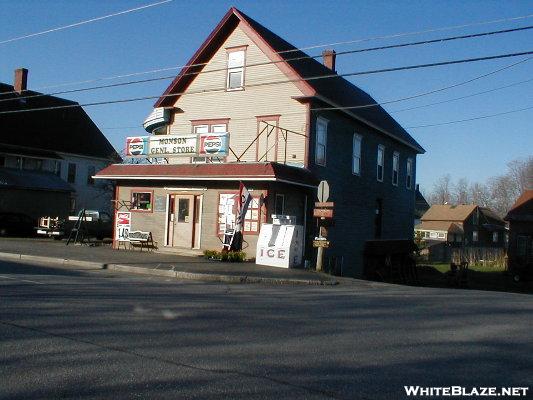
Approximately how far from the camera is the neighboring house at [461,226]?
6754 cm

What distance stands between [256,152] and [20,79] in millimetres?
27896

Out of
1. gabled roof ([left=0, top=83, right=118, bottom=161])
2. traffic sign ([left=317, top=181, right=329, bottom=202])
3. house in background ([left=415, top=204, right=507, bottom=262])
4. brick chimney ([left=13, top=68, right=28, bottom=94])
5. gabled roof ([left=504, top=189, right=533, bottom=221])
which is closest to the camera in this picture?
traffic sign ([left=317, top=181, right=329, bottom=202])

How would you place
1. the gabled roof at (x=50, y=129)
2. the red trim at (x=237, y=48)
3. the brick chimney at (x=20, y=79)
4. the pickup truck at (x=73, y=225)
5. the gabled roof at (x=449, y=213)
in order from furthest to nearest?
the gabled roof at (x=449, y=213), the brick chimney at (x=20, y=79), the gabled roof at (x=50, y=129), the pickup truck at (x=73, y=225), the red trim at (x=237, y=48)

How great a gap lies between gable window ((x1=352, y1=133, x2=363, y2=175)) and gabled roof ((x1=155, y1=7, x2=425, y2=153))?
85cm

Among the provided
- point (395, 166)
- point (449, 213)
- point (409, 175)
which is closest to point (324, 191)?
point (395, 166)

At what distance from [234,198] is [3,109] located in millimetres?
28210

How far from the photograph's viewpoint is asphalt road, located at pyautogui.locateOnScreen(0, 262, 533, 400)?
595 centimetres

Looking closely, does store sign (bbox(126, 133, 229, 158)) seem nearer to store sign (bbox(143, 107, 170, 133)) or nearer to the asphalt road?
store sign (bbox(143, 107, 170, 133))

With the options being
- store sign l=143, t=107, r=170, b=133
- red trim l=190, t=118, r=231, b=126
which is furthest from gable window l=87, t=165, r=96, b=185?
red trim l=190, t=118, r=231, b=126

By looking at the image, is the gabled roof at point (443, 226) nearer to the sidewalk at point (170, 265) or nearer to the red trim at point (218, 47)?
the red trim at point (218, 47)

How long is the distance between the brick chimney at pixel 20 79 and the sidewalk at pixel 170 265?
25627mm

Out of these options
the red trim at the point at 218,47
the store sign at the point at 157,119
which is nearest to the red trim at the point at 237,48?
the red trim at the point at 218,47

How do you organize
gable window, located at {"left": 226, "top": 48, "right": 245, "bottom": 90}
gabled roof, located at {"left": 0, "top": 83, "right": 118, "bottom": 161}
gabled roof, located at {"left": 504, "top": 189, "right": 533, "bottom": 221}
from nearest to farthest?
1. gable window, located at {"left": 226, "top": 48, "right": 245, "bottom": 90}
2. gabled roof, located at {"left": 504, "top": 189, "right": 533, "bottom": 221}
3. gabled roof, located at {"left": 0, "top": 83, "right": 118, "bottom": 161}

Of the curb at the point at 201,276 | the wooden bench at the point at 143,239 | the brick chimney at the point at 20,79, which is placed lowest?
the curb at the point at 201,276
